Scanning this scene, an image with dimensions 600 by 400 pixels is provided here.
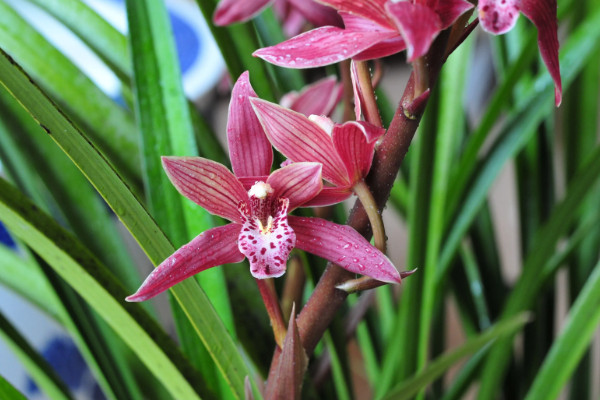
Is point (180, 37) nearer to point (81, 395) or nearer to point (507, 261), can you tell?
point (81, 395)

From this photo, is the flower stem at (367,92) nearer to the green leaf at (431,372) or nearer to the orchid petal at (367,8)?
the orchid petal at (367,8)

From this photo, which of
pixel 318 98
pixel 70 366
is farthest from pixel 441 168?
pixel 70 366

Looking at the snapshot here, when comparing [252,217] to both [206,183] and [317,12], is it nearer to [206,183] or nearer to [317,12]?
[206,183]

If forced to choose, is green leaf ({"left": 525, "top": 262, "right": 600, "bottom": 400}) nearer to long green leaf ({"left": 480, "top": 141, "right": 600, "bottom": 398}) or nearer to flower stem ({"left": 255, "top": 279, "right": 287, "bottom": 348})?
long green leaf ({"left": 480, "top": 141, "right": 600, "bottom": 398})

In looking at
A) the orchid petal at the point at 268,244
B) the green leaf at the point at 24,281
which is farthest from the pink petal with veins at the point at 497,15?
the green leaf at the point at 24,281

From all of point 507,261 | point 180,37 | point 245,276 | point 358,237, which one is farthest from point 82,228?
point 507,261
